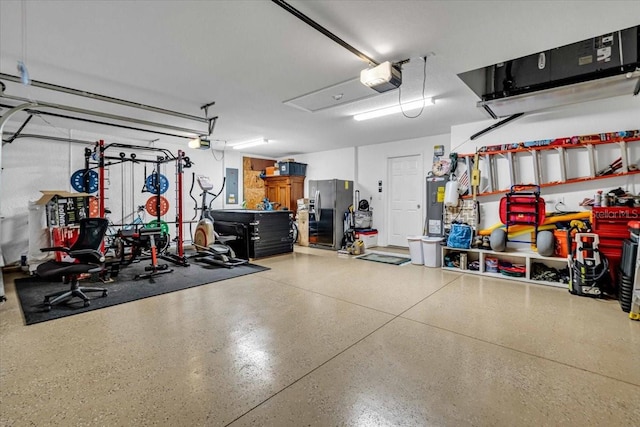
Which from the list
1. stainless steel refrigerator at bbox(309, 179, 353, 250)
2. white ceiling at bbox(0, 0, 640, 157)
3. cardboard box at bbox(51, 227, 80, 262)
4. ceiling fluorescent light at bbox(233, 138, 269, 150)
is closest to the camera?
white ceiling at bbox(0, 0, 640, 157)

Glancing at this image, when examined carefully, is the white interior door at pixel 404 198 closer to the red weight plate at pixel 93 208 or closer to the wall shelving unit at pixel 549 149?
the wall shelving unit at pixel 549 149

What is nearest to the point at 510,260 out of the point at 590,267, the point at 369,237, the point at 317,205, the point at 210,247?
the point at 590,267

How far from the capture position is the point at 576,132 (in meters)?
4.39

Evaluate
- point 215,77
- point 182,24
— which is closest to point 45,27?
point 182,24

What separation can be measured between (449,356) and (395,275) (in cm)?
259

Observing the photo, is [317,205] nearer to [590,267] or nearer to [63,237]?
[63,237]

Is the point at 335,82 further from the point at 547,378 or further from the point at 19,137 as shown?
the point at 19,137

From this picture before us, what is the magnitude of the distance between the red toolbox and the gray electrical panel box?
93.1 inches

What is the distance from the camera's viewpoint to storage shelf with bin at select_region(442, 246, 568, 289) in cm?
435

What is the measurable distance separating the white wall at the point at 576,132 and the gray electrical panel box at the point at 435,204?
2.77 ft

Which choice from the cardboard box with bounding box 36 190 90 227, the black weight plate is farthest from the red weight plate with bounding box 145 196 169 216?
the cardboard box with bounding box 36 190 90 227

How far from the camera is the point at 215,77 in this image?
357 centimetres

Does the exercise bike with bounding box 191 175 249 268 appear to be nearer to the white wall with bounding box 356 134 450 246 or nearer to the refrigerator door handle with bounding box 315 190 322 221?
the refrigerator door handle with bounding box 315 190 322 221

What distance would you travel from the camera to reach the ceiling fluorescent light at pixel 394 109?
437 centimetres
